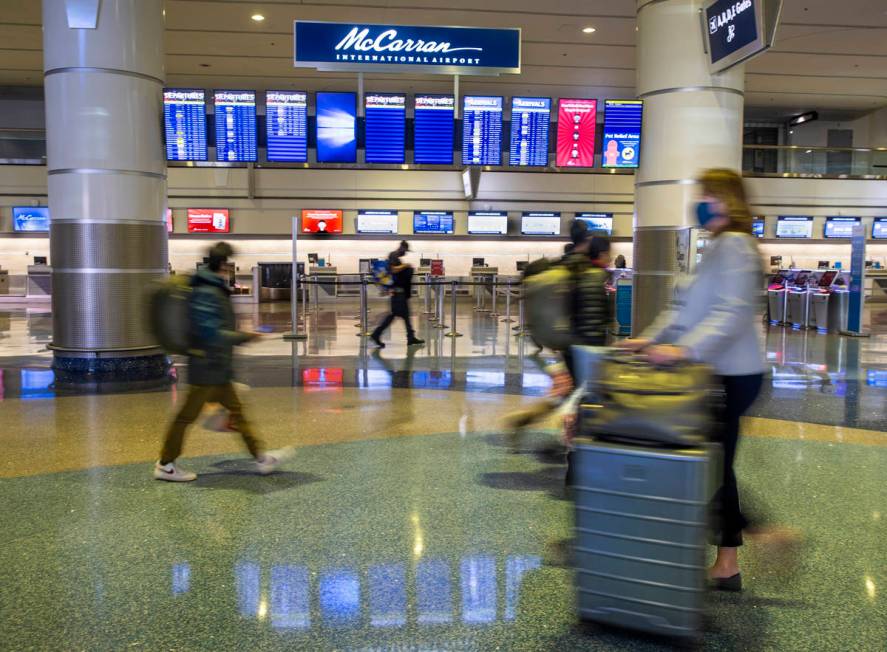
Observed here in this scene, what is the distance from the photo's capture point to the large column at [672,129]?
767 centimetres

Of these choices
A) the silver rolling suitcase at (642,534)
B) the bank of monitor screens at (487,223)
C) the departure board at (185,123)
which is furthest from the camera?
the bank of monitor screens at (487,223)

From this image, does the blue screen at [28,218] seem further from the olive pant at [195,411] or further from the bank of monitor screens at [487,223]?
the olive pant at [195,411]

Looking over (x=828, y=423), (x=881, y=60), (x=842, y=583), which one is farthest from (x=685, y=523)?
(x=881, y=60)

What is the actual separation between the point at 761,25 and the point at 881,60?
1267cm

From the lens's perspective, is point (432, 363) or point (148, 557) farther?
point (432, 363)

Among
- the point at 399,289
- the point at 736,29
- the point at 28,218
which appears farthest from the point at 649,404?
the point at 28,218

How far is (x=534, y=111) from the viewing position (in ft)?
34.4

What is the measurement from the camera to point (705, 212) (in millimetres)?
2922

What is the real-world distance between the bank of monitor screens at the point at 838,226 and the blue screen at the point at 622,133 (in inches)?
672

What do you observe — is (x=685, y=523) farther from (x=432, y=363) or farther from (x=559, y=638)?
(x=432, y=363)

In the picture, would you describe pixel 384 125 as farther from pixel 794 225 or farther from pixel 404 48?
pixel 794 225

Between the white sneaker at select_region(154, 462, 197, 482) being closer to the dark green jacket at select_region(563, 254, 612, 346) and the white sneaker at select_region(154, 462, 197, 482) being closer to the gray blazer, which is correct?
the dark green jacket at select_region(563, 254, 612, 346)

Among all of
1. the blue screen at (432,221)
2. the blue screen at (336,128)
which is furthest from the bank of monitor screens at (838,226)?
the blue screen at (336,128)

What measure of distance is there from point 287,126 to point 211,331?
20.5ft
